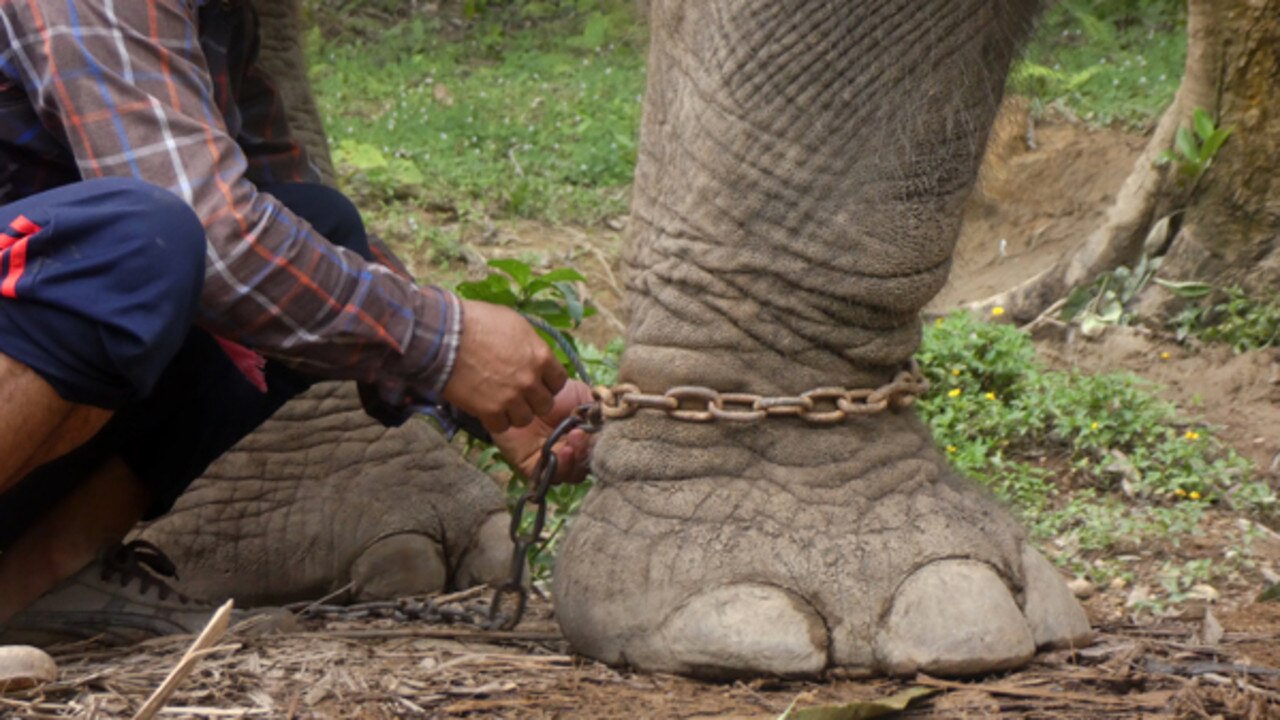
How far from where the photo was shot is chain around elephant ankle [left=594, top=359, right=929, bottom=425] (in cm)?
221

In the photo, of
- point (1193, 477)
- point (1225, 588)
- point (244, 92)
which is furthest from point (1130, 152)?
point (244, 92)

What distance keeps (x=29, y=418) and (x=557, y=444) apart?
30.9 inches

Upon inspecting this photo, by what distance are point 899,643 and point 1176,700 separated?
0.30 meters

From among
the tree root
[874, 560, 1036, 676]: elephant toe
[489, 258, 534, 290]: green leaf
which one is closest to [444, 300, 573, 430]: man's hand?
[874, 560, 1036, 676]: elephant toe

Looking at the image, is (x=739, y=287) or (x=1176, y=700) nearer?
(x=1176, y=700)

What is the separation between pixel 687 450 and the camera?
2221 mm

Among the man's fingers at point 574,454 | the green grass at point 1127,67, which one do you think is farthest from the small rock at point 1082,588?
the green grass at point 1127,67

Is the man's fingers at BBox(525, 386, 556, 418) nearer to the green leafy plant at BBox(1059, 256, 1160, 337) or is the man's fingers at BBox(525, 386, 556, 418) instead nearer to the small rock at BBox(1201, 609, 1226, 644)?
the small rock at BBox(1201, 609, 1226, 644)

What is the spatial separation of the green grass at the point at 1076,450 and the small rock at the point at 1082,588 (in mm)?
100

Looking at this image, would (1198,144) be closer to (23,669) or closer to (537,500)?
(537,500)

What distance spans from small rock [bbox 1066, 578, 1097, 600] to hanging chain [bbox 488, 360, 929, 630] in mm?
731

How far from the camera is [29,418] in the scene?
1.88 metres

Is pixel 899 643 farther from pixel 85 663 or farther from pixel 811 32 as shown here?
pixel 85 663

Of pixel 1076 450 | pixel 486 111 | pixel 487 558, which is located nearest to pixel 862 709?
pixel 487 558
